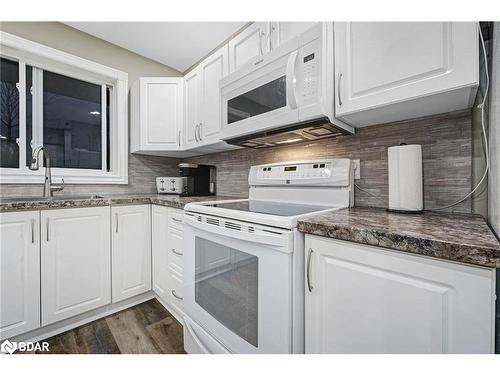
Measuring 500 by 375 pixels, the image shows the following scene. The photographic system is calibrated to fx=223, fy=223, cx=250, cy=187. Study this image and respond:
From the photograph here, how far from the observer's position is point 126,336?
1498 mm

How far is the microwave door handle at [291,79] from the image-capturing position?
1.17m

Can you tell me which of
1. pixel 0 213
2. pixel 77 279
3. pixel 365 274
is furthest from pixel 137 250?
pixel 365 274

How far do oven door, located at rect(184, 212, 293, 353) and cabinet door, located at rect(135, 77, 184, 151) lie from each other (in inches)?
47.6

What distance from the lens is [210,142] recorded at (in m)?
1.87

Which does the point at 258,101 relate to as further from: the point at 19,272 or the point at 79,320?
the point at 79,320

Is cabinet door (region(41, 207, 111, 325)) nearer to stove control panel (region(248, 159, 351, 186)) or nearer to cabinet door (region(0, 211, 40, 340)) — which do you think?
cabinet door (region(0, 211, 40, 340))

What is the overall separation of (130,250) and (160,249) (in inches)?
9.5

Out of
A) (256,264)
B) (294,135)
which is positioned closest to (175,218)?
(256,264)

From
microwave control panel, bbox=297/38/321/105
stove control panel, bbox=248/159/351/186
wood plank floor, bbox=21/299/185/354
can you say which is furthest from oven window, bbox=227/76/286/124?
wood plank floor, bbox=21/299/185/354

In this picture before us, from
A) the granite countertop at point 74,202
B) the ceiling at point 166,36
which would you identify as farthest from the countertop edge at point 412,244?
the ceiling at point 166,36

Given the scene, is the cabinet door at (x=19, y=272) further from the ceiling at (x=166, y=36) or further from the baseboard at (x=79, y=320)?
the ceiling at (x=166, y=36)

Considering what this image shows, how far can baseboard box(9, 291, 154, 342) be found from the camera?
144 centimetres

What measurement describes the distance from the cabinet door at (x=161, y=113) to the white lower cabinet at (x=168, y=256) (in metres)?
0.71

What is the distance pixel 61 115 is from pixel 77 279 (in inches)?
61.9
